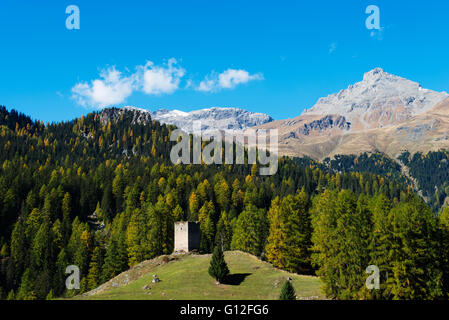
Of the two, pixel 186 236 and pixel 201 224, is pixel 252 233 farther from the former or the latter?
pixel 201 224

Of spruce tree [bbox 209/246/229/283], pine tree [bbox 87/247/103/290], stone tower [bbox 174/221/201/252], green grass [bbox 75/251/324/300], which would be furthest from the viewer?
pine tree [bbox 87/247/103/290]

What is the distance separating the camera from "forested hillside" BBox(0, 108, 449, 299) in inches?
1812

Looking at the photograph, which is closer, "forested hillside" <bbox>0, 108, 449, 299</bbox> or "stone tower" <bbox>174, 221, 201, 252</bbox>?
"forested hillside" <bbox>0, 108, 449, 299</bbox>

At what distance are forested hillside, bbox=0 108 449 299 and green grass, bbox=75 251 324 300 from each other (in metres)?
5.19

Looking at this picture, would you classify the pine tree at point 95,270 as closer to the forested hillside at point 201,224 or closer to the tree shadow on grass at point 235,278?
the forested hillside at point 201,224

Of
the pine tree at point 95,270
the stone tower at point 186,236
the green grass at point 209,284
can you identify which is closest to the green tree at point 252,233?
the stone tower at point 186,236

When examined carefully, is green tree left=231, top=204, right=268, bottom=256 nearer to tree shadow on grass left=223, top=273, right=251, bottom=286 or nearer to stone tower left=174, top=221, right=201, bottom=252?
stone tower left=174, top=221, right=201, bottom=252

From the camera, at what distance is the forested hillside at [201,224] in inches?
1812

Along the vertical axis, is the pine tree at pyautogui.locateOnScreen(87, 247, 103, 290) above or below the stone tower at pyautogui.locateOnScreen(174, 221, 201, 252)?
below

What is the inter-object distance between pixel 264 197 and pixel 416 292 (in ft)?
318

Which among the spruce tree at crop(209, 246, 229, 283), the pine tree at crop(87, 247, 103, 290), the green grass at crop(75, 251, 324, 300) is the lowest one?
the pine tree at crop(87, 247, 103, 290)

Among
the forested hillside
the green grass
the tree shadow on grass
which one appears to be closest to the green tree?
the forested hillside

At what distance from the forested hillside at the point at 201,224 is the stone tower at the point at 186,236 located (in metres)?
11.6
